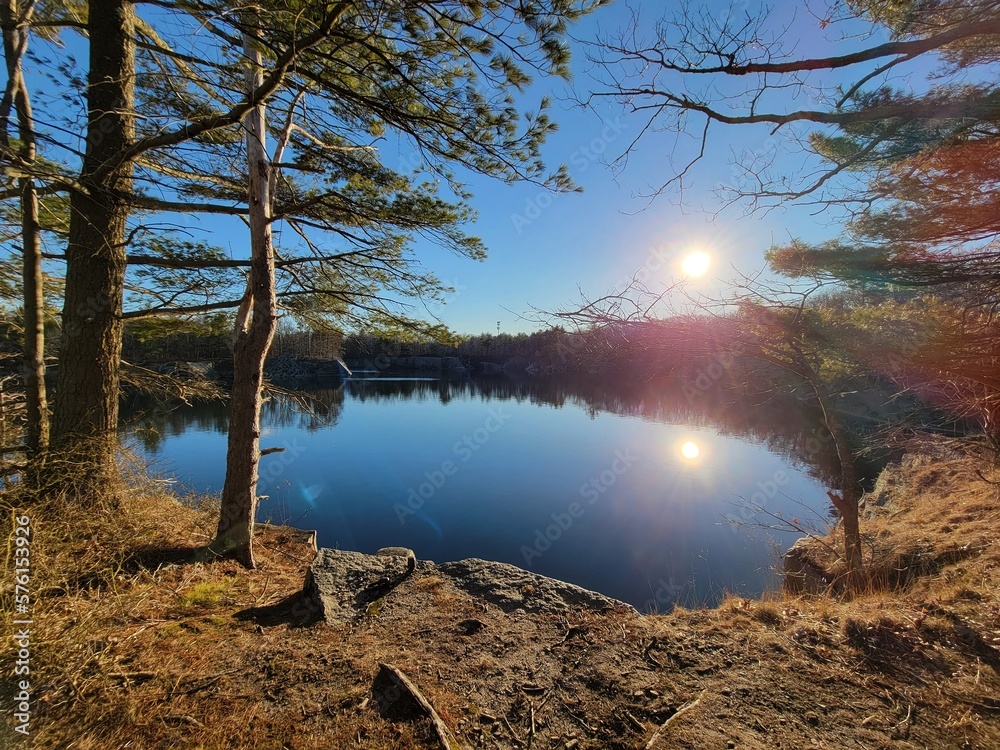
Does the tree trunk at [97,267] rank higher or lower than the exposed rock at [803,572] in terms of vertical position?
higher

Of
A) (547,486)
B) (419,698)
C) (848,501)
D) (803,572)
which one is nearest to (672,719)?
(419,698)

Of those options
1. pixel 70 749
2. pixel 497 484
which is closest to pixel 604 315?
pixel 70 749

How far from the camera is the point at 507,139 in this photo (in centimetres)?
334

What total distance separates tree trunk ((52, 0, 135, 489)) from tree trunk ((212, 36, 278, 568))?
2.92 feet

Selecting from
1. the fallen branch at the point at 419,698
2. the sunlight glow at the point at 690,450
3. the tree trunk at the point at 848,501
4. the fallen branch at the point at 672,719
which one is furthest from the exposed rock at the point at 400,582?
the sunlight glow at the point at 690,450

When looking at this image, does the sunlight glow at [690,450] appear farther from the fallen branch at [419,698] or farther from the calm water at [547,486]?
the fallen branch at [419,698]

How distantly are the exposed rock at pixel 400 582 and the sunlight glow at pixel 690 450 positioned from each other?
12.3 m

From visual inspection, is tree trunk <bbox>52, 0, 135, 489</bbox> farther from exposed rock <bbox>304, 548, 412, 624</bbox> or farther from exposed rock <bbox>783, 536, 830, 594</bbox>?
exposed rock <bbox>783, 536, 830, 594</bbox>

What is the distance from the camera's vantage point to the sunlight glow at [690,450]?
572 inches

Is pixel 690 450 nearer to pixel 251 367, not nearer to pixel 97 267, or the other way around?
pixel 251 367

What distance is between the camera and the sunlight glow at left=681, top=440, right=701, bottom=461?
14.5 metres

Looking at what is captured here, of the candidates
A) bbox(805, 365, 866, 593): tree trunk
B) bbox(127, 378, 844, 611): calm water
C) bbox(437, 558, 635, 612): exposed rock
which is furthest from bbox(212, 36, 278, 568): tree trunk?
bbox(805, 365, 866, 593): tree trunk

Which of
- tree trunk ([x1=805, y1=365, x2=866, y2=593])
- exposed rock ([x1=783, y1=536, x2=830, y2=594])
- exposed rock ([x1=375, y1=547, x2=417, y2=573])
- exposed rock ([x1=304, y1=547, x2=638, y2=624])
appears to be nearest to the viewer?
exposed rock ([x1=304, y1=547, x2=638, y2=624])

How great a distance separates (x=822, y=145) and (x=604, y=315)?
3753 mm
